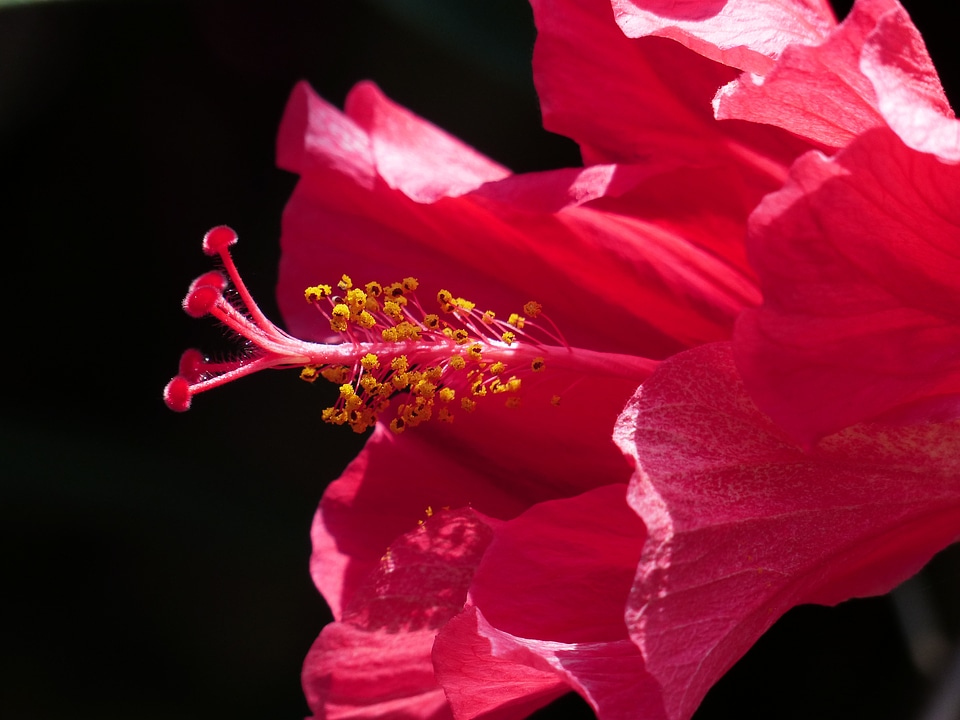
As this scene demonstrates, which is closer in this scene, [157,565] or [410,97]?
[157,565]

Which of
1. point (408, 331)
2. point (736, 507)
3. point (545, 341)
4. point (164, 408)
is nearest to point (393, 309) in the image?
point (408, 331)

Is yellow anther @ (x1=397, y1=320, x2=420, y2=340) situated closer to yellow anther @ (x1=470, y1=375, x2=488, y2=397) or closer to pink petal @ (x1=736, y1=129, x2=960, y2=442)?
yellow anther @ (x1=470, y1=375, x2=488, y2=397)

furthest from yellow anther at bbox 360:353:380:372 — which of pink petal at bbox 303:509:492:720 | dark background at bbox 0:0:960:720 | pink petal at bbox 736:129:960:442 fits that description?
dark background at bbox 0:0:960:720

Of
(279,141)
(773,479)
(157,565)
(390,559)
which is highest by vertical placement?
(279,141)

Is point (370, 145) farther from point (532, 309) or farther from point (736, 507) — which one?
point (736, 507)

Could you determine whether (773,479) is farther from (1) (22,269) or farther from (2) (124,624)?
(1) (22,269)

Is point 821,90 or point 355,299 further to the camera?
point 355,299

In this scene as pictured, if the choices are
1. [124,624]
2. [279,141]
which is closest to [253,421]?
[124,624]
